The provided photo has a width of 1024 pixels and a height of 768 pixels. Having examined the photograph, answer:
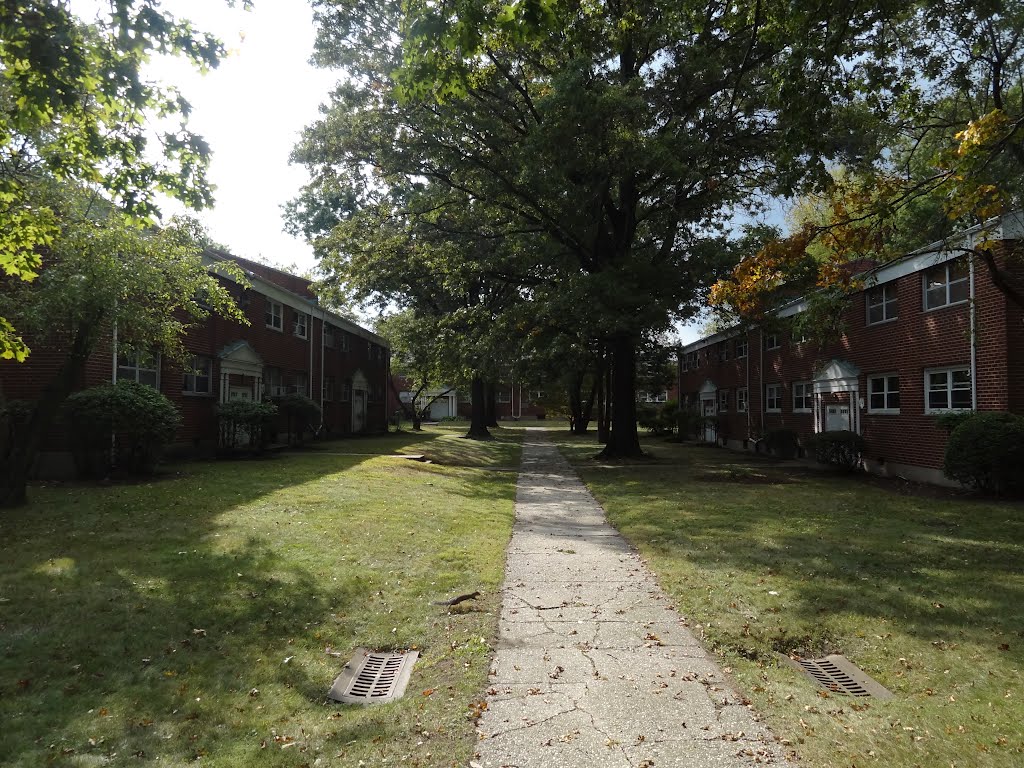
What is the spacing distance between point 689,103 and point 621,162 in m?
2.71

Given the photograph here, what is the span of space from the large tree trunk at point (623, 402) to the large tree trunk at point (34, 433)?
14.7 m

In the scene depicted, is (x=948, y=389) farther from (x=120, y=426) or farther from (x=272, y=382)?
(x=272, y=382)

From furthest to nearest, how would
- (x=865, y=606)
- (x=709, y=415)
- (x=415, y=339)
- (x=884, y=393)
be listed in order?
(x=709, y=415) < (x=415, y=339) < (x=884, y=393) < (x=865, y=606)

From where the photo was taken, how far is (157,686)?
4.15m

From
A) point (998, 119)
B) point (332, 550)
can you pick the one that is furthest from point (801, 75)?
point (332, 550)

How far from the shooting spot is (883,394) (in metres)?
18.1

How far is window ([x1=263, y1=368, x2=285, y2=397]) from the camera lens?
23.6 metres

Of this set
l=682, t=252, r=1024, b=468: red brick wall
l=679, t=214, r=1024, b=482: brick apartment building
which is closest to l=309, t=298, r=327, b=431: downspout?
l=679, t=214, r=1024, b=482: brick apartment building

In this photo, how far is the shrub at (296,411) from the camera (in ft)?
76.4

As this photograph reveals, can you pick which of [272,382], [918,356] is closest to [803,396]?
[918,356]

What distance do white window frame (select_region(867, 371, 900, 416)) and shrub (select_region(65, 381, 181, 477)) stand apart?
17.9 meters

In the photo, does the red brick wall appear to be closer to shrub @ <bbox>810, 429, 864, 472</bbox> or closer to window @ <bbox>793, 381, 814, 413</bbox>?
window @ <bbox>793, 381, 814, 413</bbox>

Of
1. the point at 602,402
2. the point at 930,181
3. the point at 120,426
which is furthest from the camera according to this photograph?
the point at 602,402

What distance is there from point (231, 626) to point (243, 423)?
14.9m
